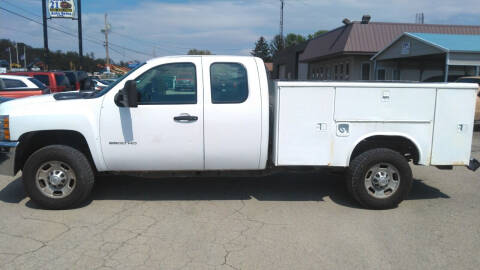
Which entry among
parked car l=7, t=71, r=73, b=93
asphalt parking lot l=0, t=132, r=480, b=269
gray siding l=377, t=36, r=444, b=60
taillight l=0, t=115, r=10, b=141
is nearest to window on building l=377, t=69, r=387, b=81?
gray siding l=377, t=36, r=444, b=60

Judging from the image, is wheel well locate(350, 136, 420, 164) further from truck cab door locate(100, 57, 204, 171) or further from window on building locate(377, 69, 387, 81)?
window on building locate(377, 69, 387, 81)

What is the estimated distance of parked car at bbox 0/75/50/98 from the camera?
12852 mm

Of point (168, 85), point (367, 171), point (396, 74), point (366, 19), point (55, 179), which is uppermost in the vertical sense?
point (366, 19)

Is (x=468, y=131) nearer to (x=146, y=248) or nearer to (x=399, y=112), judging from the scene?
(x=399, y=112)

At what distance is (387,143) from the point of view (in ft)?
19.0

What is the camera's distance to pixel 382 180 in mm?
5555

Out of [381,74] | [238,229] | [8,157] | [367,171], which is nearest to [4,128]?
[8,157]

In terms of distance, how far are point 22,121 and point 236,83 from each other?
8.99 ft

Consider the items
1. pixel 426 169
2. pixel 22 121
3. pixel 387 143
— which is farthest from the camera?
pixel 426 169

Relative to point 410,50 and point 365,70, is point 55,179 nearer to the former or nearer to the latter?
point 410,50

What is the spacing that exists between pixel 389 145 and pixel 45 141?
186 inches

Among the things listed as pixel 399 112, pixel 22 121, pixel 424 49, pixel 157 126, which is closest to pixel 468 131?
pixel 399 112

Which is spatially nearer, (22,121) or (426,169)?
(22,121)

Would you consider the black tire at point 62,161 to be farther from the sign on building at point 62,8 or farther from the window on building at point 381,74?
the sign on building at point 62,8
